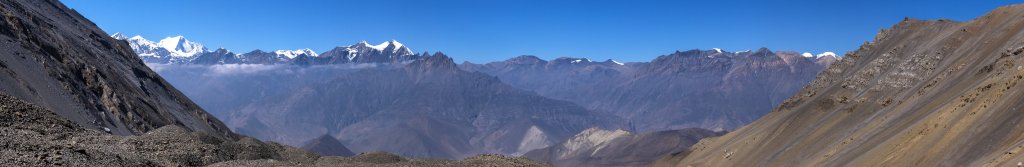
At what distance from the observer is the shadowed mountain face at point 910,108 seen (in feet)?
152

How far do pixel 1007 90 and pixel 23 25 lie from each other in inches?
4030

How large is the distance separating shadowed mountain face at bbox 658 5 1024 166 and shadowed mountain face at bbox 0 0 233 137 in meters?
62.9

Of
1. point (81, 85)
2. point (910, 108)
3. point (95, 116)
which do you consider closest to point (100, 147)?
point (95, 116)

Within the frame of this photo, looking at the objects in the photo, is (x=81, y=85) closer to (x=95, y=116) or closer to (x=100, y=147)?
(x=95, y=116)

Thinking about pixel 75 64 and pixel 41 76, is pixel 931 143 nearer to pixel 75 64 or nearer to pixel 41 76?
pixel 41 76

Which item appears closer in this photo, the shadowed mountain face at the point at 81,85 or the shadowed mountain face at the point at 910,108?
the shadowed mountain face at the point at 910,108

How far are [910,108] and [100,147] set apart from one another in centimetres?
6160

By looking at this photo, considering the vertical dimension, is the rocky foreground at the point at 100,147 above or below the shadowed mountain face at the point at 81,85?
below

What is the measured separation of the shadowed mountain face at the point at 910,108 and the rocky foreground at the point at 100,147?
26963 mm

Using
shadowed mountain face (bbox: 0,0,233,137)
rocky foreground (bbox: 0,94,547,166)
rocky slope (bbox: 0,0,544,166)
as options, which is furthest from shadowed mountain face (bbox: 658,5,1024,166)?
shadowed mountain face (bbox: 0,0,233,137)

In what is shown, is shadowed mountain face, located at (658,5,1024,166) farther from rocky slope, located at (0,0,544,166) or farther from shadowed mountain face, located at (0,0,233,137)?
shadowed mountain face, located at (0,0,233,137)

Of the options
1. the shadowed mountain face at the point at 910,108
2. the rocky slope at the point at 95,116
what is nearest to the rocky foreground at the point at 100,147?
the rocky slope at the point at 95,116

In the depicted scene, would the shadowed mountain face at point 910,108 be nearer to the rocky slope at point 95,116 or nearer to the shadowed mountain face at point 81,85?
the rocky slope at point 95,116

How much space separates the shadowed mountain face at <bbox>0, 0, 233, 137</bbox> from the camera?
253 ft
